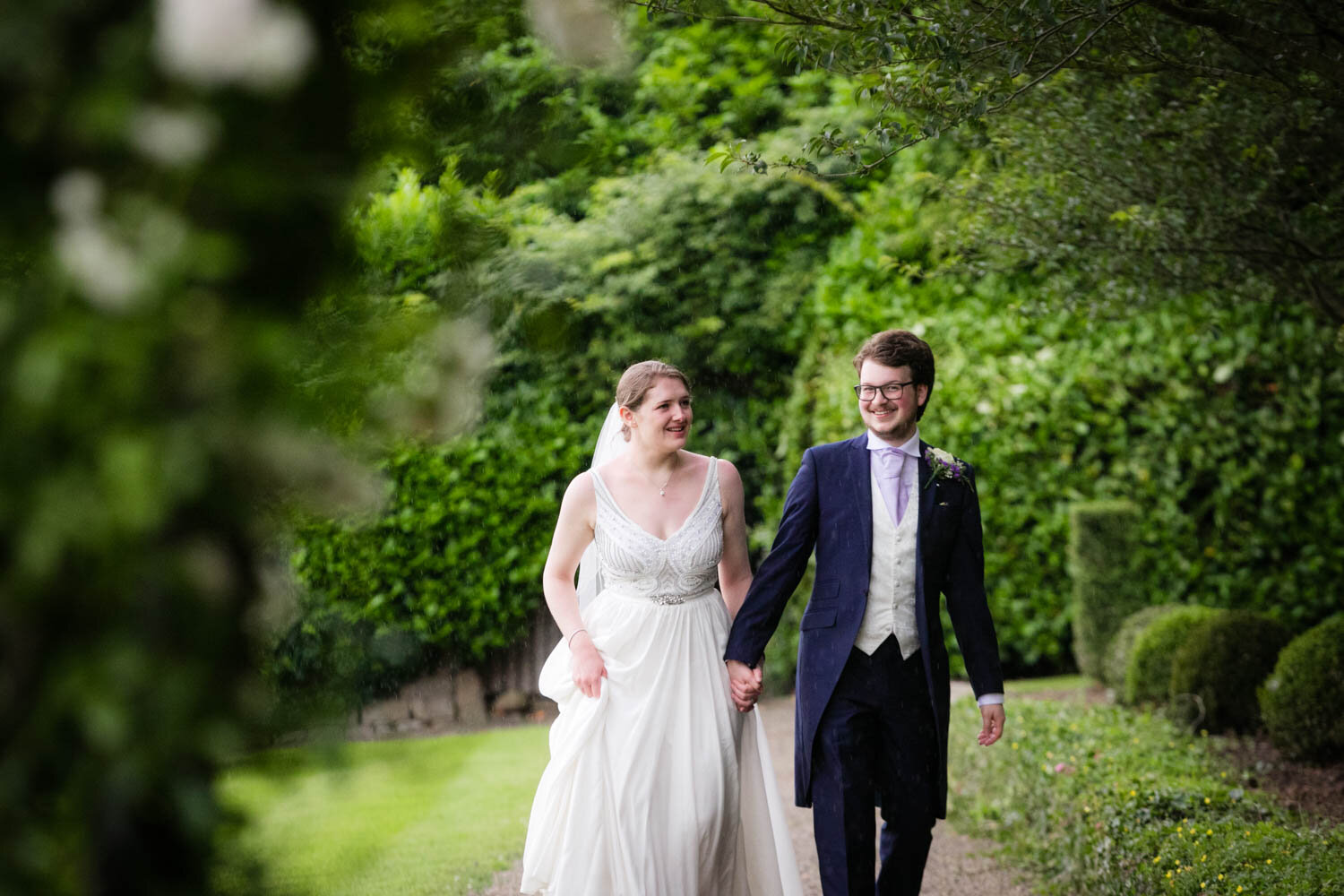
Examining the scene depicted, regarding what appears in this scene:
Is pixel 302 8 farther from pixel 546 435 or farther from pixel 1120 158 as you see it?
pixel 546 435

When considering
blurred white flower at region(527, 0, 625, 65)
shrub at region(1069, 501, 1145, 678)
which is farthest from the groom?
shrub at region(1069, 501, 1145, 678)

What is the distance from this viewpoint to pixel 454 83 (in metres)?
1.31

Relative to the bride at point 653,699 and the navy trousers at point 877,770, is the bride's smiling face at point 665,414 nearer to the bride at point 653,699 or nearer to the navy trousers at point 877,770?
the bride at point 653,699

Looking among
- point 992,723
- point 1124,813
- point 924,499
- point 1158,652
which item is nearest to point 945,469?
point 924,499

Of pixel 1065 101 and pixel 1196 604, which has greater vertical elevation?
pixel 1065 101

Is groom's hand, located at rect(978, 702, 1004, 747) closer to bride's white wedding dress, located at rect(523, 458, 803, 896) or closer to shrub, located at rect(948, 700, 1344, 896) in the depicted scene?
bride's white wedding dress, located at rect(523, 458, 803, 896)

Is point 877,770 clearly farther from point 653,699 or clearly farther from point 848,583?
point 653,699

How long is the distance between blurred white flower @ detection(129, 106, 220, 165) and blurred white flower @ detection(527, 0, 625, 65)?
1.48 feet

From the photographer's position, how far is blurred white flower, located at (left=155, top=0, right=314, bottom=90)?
39.0 inches

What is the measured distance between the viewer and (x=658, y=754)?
3768mm

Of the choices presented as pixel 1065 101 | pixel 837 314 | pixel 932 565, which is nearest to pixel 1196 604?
pixel 837 314

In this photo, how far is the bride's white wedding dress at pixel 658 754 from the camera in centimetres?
373

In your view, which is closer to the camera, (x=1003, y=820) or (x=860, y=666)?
(x=860, y=666)

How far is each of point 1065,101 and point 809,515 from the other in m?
2.34
